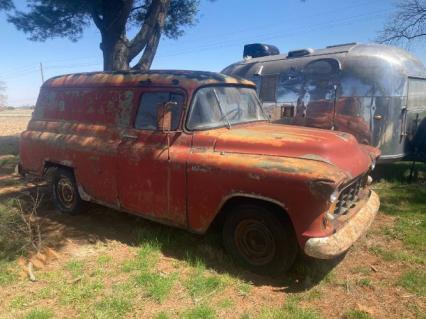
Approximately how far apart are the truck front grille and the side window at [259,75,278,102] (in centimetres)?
416

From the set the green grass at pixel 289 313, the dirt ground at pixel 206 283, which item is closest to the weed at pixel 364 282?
the dirt ground at pixel 206 283

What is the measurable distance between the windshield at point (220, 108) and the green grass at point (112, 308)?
2.04m

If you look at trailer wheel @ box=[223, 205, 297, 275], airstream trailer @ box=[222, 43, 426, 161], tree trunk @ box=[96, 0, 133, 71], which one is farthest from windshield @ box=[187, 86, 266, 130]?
tree trunk @ box=[96, 0, 133, 71]

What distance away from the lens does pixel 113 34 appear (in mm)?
10484

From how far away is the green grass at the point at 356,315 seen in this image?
3.49 m

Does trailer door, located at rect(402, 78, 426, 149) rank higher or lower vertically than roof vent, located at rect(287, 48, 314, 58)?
lower

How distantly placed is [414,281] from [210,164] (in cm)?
245

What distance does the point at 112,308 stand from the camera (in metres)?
3.66

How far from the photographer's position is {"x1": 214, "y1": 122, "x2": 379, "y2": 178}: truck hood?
4.00 metres

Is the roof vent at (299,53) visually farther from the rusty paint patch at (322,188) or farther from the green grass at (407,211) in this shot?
the rusty paint patch at (322,188)

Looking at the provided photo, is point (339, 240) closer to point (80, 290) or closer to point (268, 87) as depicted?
point (80, 290)

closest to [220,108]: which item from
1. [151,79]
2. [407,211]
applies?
[151,79]

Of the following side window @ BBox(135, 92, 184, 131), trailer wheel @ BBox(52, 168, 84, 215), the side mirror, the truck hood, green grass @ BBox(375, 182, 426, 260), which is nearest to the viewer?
the truck hood

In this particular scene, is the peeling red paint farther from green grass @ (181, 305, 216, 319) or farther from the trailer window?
the trailer window
